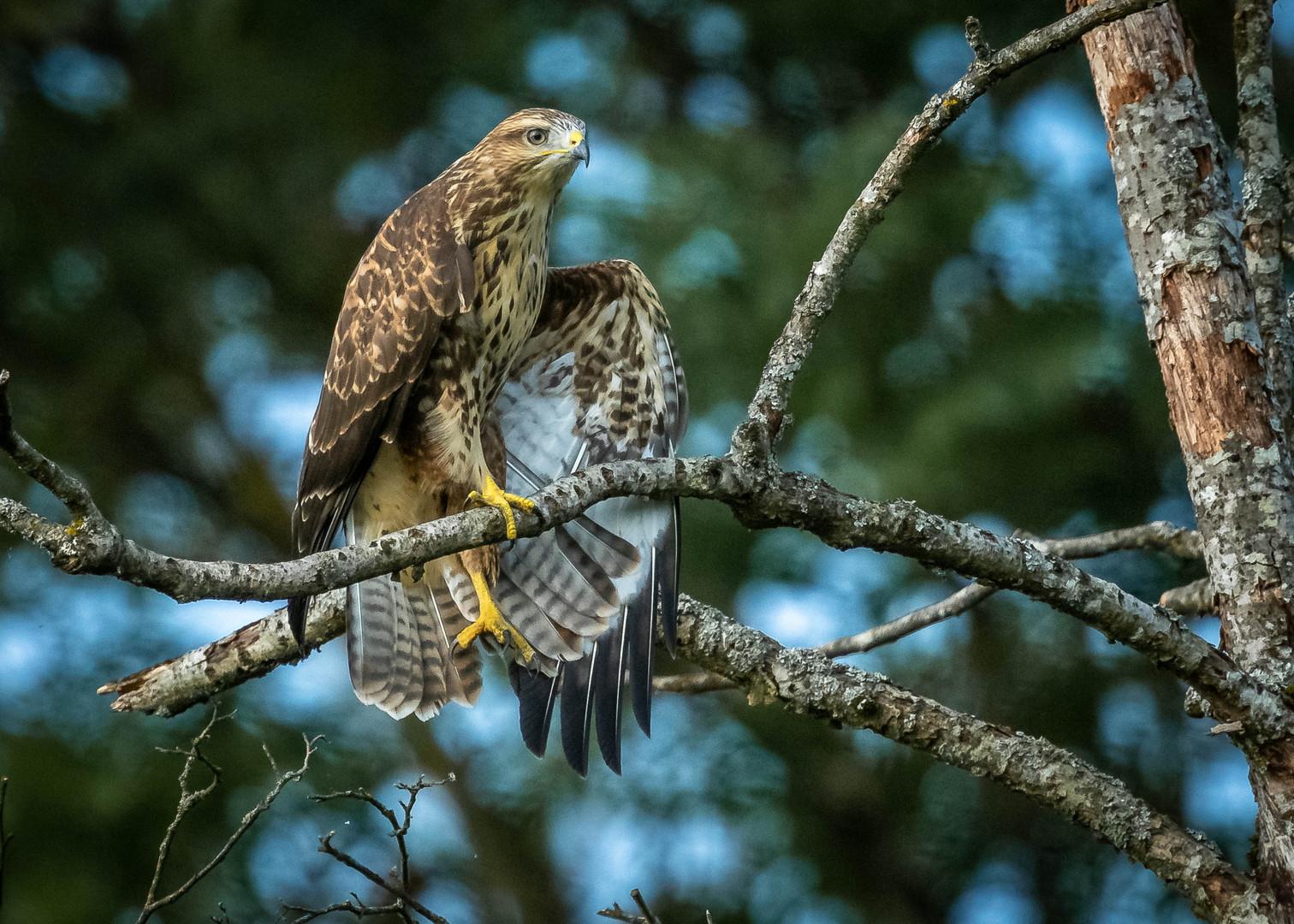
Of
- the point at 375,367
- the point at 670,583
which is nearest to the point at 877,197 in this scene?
the point at 670,583

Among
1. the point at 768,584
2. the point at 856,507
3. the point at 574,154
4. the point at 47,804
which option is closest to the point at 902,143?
the point at 856,507

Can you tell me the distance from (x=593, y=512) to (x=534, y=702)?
606mm

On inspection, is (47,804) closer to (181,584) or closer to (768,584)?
(768,584)

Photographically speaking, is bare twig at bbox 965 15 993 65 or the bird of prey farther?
the bird of prey

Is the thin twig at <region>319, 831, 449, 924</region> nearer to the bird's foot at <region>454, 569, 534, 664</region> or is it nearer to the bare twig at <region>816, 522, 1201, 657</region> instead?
the bird's foot at <region>454, 569, 534, 664</region>

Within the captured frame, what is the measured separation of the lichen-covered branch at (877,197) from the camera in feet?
8.34

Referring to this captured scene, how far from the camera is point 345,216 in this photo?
612cm

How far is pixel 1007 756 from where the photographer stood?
2.74 m

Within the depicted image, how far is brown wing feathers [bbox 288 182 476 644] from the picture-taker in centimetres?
340

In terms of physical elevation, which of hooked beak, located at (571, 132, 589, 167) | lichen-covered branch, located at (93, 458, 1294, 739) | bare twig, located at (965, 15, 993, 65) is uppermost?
hooked beak, located at (571, 132, 589, 167)

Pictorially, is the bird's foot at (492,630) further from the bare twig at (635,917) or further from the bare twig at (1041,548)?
the bare twig at (635,917)

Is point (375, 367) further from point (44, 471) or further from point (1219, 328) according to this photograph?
point (1219, 328)

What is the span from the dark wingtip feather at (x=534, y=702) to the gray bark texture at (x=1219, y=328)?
1.73 metres

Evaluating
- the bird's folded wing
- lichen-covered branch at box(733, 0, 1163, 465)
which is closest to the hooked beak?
the bird's folded wing
